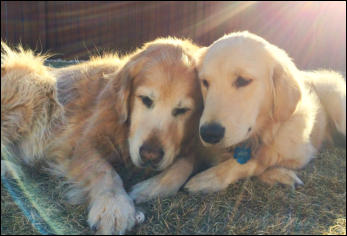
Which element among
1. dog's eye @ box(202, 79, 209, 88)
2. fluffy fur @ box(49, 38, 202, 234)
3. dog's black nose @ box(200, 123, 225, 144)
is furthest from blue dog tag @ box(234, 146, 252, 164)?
dog's eye @ box(202, 79, 209, 88)

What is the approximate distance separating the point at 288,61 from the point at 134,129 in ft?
4.88

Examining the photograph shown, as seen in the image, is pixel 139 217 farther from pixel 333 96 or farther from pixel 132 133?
pixel 333 96

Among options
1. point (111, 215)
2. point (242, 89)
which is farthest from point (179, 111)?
point (111, 215)

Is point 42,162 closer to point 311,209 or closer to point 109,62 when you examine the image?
point 109,62

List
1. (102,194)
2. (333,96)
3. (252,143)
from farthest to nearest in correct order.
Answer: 1. (333,96)
2. (252,143)
3. (102,194)

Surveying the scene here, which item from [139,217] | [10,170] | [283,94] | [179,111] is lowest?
[10,170]

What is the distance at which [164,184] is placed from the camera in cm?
309

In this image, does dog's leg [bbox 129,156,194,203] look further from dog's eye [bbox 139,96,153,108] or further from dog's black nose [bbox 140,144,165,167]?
dog's eye [bbox 139,96,153,108]

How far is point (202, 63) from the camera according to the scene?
3266 millimetres

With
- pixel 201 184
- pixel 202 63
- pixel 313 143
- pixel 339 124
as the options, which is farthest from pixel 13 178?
pixel 339 124

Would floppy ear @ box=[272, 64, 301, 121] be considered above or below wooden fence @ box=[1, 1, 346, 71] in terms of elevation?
above

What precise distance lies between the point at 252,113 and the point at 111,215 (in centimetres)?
132

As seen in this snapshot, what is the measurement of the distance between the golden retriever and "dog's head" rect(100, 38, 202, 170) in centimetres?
73

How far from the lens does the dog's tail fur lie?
456 cm
